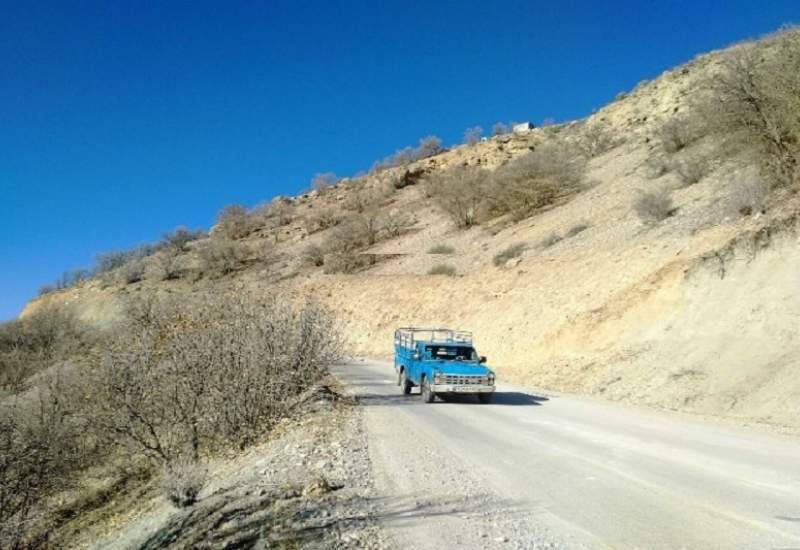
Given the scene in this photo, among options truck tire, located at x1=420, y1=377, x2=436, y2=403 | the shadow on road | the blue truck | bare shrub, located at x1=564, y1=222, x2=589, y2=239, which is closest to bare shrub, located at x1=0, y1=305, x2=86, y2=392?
the shadow on road

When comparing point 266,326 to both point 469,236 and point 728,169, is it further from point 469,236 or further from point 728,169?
point 469,236

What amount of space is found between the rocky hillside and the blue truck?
3.91 meters

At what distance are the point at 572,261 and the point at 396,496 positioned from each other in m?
23.3

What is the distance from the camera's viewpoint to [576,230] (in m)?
34.2

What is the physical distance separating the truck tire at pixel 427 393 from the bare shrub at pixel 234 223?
2208 inches

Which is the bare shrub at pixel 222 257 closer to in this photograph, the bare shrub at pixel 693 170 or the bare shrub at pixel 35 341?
the bare shrub at pixel 35 341

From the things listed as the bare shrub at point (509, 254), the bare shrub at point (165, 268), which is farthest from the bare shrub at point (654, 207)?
the bare shrub at point (165, 268)

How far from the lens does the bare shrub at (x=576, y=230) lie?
33.9m

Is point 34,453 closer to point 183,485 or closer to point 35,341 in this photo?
point 183,485

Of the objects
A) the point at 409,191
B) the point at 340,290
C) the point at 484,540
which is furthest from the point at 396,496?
the point at 409,191

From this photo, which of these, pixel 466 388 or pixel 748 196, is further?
pixel 748 196

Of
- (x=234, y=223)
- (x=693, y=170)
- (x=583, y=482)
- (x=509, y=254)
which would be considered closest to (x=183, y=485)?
(x=583, y=482)

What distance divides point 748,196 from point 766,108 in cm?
298

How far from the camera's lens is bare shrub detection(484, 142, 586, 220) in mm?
45375
